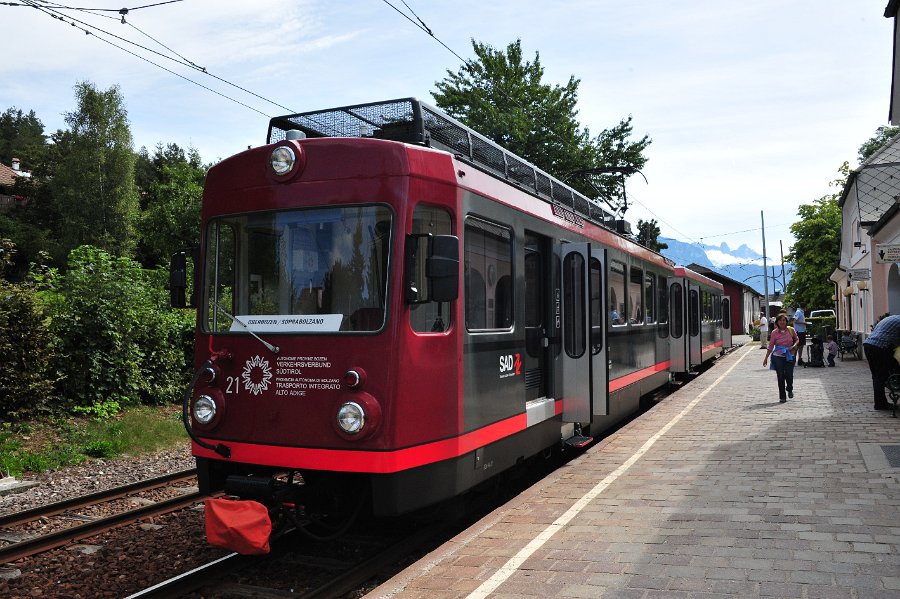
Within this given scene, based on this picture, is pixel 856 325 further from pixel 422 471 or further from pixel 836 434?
pixel 422 471

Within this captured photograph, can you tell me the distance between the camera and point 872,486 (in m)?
6.88

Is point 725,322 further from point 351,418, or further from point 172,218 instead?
point 172,218

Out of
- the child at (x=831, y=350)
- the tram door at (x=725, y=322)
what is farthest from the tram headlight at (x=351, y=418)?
the tram door at (x=725, y=322)

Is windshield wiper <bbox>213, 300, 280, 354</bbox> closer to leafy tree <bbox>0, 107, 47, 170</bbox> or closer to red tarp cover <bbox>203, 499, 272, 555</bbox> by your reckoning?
red tarp cover <bbox>203, 499, 272, 555</bbox>

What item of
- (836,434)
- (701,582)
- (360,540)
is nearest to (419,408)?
(360,540)

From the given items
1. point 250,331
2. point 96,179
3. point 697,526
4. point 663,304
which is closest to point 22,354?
point 250,331

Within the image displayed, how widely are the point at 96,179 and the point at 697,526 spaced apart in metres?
48.6

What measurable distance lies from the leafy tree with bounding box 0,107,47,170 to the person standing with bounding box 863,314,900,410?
211 ft

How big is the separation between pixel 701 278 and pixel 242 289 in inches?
711

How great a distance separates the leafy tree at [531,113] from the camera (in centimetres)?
2989

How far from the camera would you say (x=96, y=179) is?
47.4 metres

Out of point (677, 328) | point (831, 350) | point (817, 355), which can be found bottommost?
point (817, 355)

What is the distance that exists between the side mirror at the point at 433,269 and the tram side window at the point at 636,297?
6674 mm

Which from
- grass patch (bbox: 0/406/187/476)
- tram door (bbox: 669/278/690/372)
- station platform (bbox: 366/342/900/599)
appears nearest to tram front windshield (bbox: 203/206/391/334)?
station platform (bbox: 366/342/900/599)
